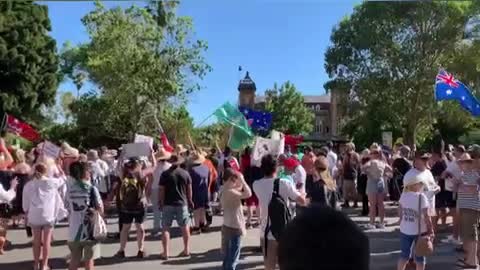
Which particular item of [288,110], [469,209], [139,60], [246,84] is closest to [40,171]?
[469,209]

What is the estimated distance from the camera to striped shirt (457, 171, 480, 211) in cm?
945

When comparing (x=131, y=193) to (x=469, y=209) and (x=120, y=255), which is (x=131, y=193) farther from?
(x=469, y=209)

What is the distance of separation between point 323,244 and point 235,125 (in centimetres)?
1391

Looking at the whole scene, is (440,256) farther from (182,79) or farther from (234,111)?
(182,79)

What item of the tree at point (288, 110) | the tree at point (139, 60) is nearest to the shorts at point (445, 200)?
the tree at point (139, 60)

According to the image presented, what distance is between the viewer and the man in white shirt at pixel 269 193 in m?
7.90

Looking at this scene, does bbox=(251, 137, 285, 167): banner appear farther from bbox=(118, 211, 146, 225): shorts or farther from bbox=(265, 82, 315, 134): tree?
bbox=(265, 82, 315, 134): tree

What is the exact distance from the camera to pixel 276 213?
7758mm

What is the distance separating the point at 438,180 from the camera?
12.6 m

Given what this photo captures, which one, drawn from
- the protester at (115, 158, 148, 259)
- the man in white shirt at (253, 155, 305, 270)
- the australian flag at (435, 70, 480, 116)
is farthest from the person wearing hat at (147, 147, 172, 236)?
the australian flag at (435, 70, 480, 116)

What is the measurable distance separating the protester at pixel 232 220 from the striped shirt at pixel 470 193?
131 inches

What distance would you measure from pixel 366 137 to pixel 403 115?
26.5 feet

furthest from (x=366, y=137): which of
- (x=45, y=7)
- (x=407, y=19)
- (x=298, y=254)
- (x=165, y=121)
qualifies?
(x=298, y=254)

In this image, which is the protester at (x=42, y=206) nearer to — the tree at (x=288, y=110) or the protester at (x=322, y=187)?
the protester at (x=322, y=187)
